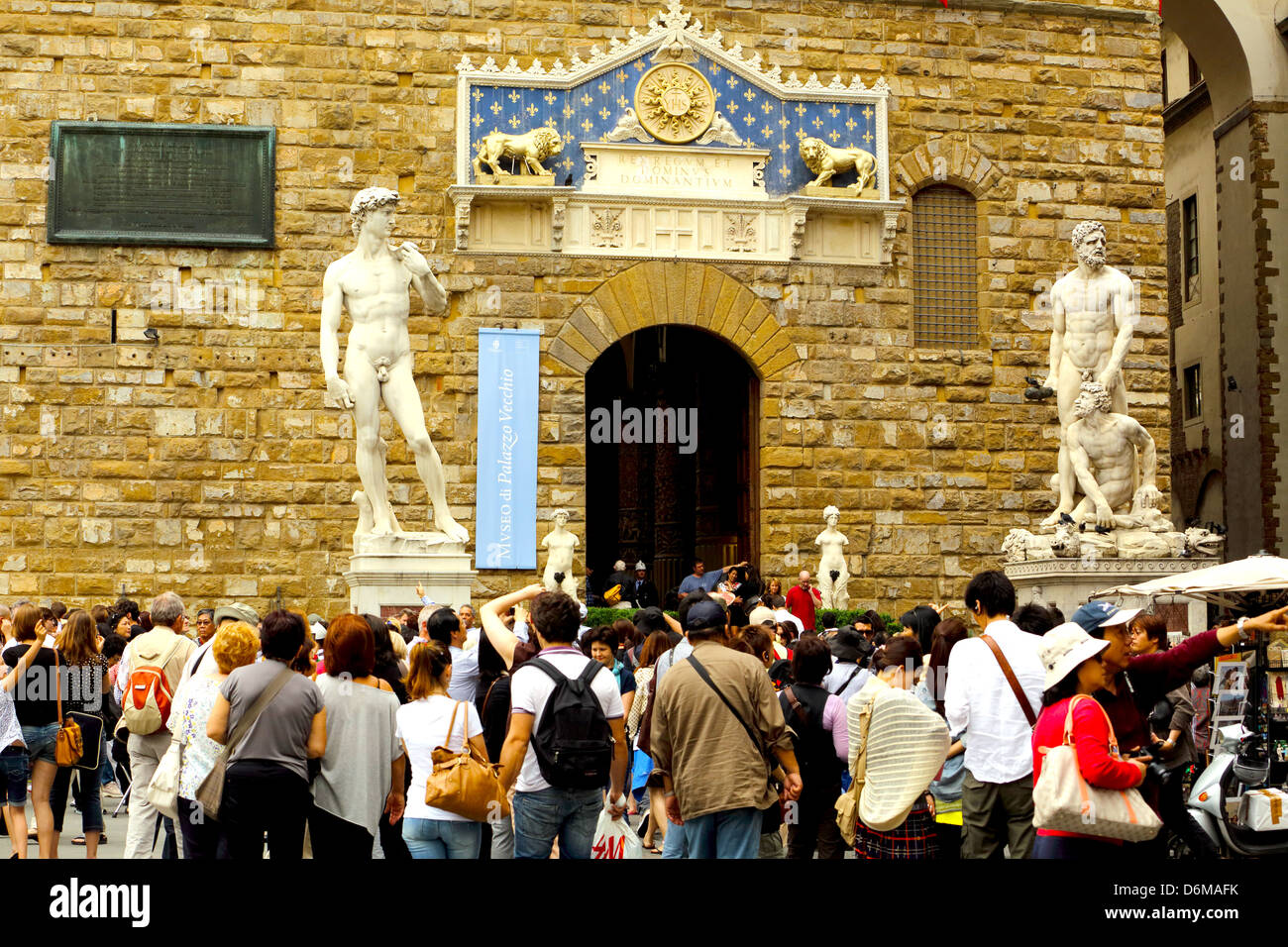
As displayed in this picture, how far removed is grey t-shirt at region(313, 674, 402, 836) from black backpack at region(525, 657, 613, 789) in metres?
0.67

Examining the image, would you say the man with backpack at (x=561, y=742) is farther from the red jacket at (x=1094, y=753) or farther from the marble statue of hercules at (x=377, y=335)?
the marble statue of hercules at (x=377, y=335)

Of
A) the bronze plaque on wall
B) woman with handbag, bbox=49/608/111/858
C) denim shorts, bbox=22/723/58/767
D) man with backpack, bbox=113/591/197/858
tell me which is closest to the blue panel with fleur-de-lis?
the bronze plaque on wall

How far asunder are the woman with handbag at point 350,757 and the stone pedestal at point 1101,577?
9.61 metres

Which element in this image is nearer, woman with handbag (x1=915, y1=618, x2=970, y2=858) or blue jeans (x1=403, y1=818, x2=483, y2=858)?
blue jeans (x1=403, y1=818, x2=483, y2=858)

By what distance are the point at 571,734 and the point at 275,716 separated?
1.22m

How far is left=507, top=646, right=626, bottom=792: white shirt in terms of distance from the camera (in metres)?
6.86

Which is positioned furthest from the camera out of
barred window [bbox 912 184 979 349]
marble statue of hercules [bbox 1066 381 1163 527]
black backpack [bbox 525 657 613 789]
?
barred window [bbox 912 184 979 349]

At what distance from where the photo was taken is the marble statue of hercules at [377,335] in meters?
13.8

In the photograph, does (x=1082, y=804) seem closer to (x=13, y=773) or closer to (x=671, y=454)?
(x=13, y=773)

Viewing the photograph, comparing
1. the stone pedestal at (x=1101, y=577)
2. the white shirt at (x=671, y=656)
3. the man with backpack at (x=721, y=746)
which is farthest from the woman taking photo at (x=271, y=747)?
the stone pedestal at (x=1101, y=577)

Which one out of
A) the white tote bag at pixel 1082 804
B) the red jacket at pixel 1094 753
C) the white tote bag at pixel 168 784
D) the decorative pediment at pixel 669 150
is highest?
the decorative pediment at pixel 669 150

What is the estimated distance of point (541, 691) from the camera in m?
6.86

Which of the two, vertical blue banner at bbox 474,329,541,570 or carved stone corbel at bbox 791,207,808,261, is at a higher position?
carved stone corbel at bbox 791,207,808,261

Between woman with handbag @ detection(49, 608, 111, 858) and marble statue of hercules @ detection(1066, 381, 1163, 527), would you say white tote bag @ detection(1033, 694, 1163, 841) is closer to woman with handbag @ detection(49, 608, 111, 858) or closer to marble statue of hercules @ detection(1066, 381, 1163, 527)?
woman with handbag @ detection(49, 608, 111, 858)
